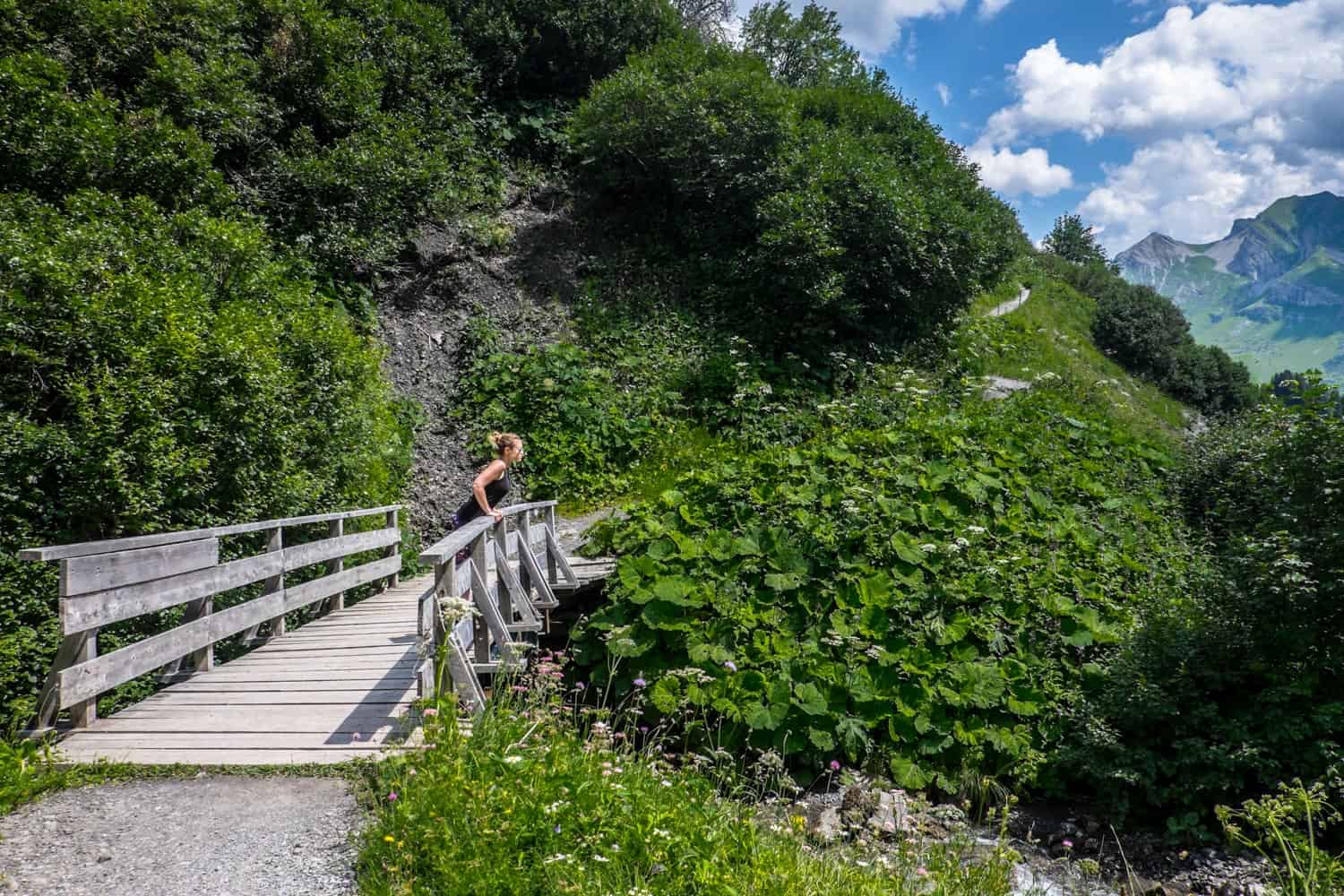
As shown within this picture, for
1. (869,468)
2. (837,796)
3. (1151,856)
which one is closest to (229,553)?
(837,796)

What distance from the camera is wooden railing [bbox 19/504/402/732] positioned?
13.8 ft

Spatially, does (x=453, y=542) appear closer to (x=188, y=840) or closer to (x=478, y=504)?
(x=188, y=840)

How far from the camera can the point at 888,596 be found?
22.4 feet

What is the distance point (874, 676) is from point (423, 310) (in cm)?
1191

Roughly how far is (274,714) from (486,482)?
254 cm

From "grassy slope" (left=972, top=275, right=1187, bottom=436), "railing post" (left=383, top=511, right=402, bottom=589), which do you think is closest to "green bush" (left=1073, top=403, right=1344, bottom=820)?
"railing post" (left=383, top=511, right=402, bottom=589)

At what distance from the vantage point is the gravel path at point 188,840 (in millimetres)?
2895

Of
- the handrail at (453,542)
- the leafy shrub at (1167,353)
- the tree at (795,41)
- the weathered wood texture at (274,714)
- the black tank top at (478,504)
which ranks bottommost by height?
the weathered wood texture at (274,714)

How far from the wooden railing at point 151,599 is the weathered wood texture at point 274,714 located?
0.81ft

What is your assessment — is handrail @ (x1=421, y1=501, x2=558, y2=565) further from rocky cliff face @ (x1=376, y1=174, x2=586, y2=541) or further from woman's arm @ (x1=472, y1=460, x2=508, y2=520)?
rocky cliff face @ (x1=376, y1=174, x2=586, y2=541)

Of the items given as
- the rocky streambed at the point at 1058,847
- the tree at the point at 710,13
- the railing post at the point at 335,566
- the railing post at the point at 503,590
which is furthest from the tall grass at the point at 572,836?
the tree at the point at 710,13

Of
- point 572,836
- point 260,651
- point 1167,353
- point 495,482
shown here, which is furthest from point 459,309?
point 1167,353

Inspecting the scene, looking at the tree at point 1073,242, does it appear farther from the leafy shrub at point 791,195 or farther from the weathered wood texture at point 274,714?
the weathered wood texture at point 274,714

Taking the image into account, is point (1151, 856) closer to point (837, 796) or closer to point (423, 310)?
point (837, 796)
